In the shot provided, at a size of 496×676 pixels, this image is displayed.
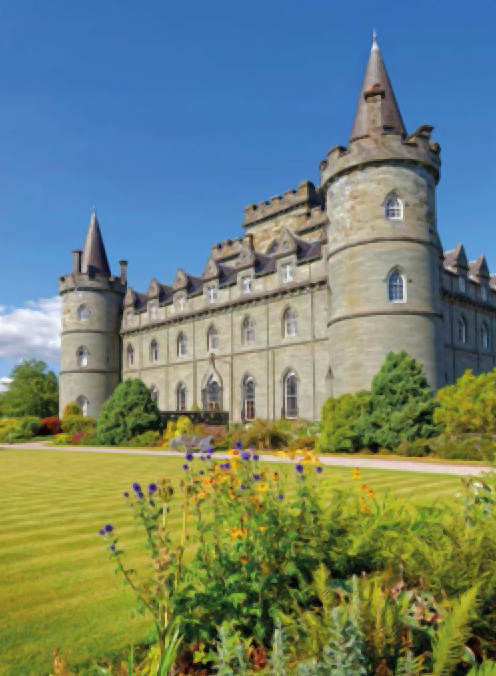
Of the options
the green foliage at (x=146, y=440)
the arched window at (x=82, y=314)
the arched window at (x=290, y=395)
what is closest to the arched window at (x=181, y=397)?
the arched window at (x=290, y=395)

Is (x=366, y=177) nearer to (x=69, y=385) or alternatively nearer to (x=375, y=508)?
(x=375, y=508)

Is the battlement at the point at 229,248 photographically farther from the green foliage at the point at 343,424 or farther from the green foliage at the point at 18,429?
the green foliage at the point at 343,424

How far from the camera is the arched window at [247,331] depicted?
3750 cm

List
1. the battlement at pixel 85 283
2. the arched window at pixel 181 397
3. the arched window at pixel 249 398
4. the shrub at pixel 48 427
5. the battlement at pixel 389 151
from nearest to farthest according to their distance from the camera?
the battlement at pixel 389 151 → the arched window at pixel 249 398 → the arched window at pixel 181 397 → the shrub at pixel 48 427 → the battlement at pixel 85 283

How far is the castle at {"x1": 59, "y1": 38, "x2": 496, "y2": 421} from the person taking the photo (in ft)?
90.4

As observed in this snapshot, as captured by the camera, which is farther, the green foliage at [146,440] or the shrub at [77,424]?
the shrub at [77,424]

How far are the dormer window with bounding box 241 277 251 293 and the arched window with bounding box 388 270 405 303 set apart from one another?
12509mm

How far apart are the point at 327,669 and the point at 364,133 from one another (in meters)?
30.0

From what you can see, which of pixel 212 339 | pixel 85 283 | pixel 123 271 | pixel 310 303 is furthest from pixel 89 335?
pixel 310 303

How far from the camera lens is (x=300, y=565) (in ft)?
13.5

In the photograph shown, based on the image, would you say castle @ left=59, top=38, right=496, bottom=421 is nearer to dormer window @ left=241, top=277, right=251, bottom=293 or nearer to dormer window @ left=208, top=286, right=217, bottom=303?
dormer window @ left=241, top=277, right=251, bottom=293

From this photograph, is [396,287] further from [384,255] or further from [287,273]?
[287,273]

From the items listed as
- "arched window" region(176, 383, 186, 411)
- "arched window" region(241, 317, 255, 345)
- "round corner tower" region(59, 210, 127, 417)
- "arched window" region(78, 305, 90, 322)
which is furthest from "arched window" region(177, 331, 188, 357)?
"arched window" region(78, 305, 90, 322)

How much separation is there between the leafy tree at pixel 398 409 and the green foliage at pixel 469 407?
24.6 inches
